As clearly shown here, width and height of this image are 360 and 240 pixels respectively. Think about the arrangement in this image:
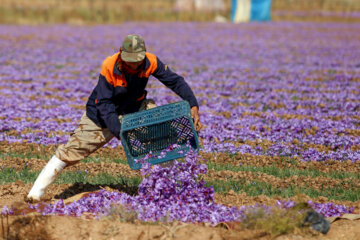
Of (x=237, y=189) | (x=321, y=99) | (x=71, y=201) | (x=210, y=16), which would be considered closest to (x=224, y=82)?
(x=321, y=99)

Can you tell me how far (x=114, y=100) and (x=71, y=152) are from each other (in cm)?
78

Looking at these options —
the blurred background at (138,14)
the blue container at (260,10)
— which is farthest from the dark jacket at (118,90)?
the blue container at (260,10)

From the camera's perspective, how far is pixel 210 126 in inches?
388

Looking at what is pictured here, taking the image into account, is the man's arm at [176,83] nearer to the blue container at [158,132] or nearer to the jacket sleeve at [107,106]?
the blue container at [158,132]

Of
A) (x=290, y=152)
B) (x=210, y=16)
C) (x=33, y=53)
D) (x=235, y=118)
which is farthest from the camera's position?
(x=210, y=16)

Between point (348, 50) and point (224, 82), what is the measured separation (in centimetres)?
1066

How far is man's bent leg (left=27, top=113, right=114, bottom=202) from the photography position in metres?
5.70

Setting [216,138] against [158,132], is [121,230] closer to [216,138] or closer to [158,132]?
[158,132]

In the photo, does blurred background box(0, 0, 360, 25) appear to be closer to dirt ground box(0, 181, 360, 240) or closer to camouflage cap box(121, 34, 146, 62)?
camouflage cap box(121, 34, 146, 62)

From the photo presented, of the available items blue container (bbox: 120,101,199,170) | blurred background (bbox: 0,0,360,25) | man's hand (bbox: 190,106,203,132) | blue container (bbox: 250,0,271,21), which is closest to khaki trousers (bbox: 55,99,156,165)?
blue container (bbox: 120,101,199,170)

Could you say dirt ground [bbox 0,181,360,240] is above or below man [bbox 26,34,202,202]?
below

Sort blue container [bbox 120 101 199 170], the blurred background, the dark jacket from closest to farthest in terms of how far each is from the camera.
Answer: blue container [bbox 120 101 199 170], the dark jacket, the blurred background

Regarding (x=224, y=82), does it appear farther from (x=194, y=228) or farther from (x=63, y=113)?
(x=194, y=228)

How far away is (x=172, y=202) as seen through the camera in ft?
17.4
